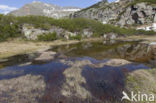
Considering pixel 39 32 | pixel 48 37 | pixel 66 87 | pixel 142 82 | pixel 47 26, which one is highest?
pixel 47 26

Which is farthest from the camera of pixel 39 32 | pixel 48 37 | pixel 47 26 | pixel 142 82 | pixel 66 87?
pixel 47 26

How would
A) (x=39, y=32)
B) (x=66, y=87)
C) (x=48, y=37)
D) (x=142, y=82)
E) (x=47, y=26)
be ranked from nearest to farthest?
(x=142, y=82)
(x=66, y=87)
(x=48, y=37)
(x=39, y=32)
(x=47, y=26)

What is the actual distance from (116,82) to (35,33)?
6125 cm

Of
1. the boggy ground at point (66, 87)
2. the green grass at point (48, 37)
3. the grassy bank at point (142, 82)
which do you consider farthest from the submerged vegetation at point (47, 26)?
the grassy bank at point (142, 82)

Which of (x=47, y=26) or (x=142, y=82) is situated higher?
(x=47, y=26)

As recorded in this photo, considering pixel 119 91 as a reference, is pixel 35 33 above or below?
above

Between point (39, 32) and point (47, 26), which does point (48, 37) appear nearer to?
point (39, 32)

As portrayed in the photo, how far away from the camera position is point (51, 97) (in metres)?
9.84

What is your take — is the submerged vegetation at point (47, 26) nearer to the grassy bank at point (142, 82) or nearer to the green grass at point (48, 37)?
the green grass at point (48, 37)

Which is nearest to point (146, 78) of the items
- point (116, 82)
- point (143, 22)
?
point (116, 82)

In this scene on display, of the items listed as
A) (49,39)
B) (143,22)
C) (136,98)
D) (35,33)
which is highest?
(143,22)

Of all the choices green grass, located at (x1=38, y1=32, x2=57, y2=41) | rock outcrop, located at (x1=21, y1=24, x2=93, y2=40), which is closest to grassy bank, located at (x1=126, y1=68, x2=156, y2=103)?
green grass, located at (x1=38, y1=32, x2=57, y2=41)

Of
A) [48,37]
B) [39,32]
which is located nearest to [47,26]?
[39,32]

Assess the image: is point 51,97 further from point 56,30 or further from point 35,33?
point 56,30
